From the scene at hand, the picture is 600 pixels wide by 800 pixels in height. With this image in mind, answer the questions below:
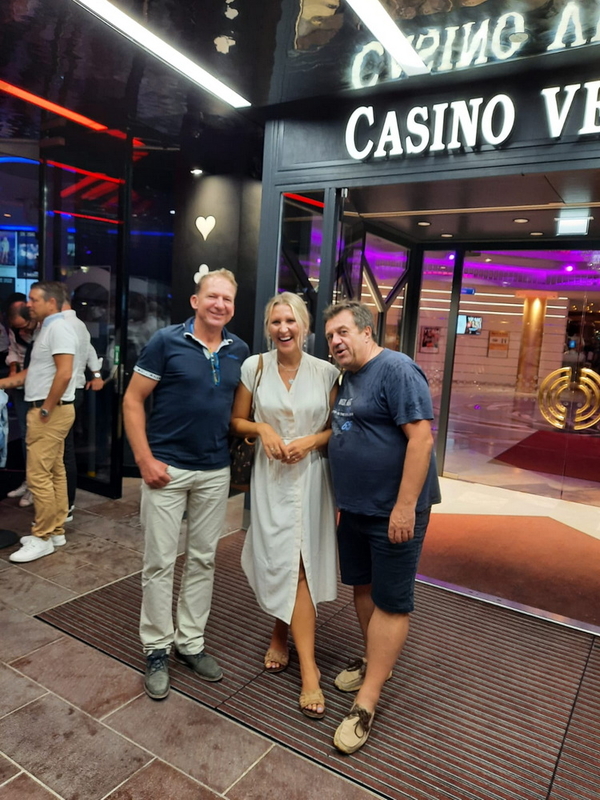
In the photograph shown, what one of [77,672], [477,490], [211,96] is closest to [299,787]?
[77,672]

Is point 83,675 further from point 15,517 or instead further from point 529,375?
point 529,375

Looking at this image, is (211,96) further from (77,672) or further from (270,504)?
(77,672)

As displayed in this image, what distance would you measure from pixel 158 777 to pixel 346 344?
5.39 ft

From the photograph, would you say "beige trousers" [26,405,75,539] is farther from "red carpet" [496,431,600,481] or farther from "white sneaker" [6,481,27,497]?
"red carpet" [496,431,600,481]

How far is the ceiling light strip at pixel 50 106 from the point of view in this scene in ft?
14.4

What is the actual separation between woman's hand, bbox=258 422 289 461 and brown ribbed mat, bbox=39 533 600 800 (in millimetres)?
1016

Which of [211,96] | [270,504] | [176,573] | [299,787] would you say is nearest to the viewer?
[299,787]

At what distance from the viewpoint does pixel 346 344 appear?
86.3 inches

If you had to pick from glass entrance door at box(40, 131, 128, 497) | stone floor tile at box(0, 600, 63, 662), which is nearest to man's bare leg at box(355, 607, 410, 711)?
stone floor tile at box(0, 600, 63, 662)

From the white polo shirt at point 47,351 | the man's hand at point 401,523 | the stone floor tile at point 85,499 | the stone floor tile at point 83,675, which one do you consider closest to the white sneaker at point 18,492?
the stone floor tile at point 85,499

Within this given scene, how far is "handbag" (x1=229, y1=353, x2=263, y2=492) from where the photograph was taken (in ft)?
8.09

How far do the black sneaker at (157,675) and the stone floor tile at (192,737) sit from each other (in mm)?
32

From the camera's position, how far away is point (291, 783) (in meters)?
1.93

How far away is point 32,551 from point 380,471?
8.34 feet
